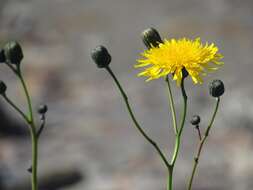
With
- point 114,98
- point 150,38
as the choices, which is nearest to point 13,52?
point 150,38

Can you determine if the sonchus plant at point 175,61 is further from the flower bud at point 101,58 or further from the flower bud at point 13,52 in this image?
the flower bud at point 13,52

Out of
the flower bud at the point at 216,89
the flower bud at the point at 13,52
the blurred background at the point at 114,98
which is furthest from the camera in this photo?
the blurred background at the point at 114,98

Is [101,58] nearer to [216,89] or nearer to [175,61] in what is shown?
[175,61]

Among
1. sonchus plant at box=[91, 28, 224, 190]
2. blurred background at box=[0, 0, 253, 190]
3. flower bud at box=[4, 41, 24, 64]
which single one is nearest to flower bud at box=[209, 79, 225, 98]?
sonchus plant at box=[91, 28, 224, 190]

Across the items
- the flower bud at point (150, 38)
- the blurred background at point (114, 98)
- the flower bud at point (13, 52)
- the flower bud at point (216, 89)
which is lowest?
the flower bud at point (216, 89)

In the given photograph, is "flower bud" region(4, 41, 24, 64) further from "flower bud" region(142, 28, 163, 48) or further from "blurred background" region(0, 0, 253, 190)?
"blurred background" region(0, 0, 253, 190)

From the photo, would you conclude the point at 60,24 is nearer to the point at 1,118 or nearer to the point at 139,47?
the point at 139,47

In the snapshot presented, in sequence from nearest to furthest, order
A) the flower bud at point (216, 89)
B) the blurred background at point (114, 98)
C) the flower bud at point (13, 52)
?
the flower bud at point (13, 52)
the flower bud at point (216, 89)
the blurred background at point (114, 98)

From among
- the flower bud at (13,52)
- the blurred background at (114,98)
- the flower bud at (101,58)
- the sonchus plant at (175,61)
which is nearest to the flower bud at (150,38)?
the sonchus plant at (175,61)
